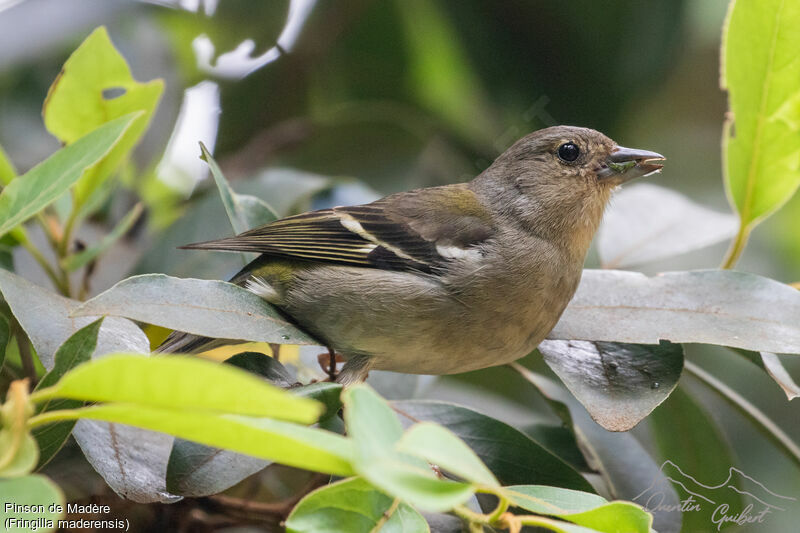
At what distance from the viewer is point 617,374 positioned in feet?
6.59

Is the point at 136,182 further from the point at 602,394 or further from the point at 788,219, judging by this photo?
the point at 788,219

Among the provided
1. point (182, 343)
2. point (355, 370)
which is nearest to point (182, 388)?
point (355, 370)

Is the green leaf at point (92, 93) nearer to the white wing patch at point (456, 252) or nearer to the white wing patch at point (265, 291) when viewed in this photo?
the white wing patch at point (265, 291)

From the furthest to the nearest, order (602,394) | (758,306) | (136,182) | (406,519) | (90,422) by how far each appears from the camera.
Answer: (136,182) → (758,306) → (602,394) → (90,422) → (406,519)

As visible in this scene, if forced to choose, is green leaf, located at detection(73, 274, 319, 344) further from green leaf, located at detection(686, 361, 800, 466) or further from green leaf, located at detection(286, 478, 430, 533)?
green leaf, located at detection(686, 361, 800, 466)

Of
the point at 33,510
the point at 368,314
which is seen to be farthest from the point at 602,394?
the point at 33,510

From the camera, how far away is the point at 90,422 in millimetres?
1633

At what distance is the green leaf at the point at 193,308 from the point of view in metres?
1.57

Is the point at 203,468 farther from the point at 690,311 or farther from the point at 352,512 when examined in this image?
the point at 690,311

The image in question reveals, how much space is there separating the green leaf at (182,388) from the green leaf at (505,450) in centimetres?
124

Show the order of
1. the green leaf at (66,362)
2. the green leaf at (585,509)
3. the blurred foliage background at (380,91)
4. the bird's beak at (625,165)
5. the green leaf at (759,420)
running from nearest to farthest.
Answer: the green leaf at (585,509) → the green leaf at (66,362) → the green leaf at (759,420) → the bird's beak at (625,165) → the blurred foliage background at (380,91)

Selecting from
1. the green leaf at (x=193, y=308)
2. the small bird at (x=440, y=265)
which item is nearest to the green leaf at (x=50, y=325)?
the green leaf at (x=193, y=308)

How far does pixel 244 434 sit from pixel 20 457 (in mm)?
321

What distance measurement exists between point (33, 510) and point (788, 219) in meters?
4.66
